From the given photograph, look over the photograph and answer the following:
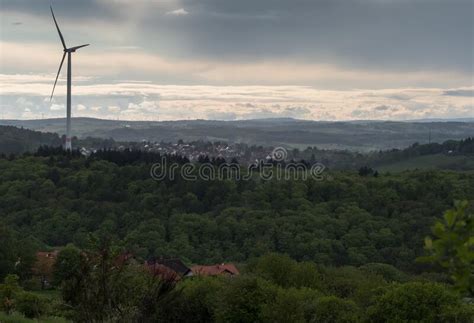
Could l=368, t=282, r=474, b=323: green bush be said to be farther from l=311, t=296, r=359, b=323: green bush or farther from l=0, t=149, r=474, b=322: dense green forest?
l=311, t=296, r=359, b=323: green bush

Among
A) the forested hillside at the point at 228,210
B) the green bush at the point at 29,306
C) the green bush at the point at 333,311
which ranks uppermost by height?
the green bush at the point at 29,306

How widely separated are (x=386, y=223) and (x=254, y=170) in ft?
192

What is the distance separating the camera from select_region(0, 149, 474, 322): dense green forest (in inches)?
1981

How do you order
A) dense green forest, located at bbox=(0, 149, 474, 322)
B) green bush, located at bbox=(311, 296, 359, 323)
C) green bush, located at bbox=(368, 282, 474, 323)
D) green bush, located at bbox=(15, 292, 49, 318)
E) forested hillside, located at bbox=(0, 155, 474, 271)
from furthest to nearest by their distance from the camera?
forested hillside, located at bbox=(0, 155, 474, 271) → dense green forest, located at bbox=(0, 149, 474, 322) → green bush, located at bbox=(368, 282, 474, 323) → green bush, located at bbox=(311, 296, 359, 323) → green bush, located at bbox=(15, 292, 49, 318)

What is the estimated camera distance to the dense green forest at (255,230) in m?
50.3

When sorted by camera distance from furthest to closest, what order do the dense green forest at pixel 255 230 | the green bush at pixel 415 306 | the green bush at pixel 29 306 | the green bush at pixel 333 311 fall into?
1. the dense green forest at pixel 255 230
2. the green bush at pixel 415 306
3. the green bush at pixel 333 311
4. the green bush at pixel 29 306

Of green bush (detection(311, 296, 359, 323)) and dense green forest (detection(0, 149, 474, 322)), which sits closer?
green bush (detection(311, 296, 359, 323))

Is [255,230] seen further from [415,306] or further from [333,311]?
[333,311]

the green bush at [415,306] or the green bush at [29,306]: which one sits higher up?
the green bush at [29,306]

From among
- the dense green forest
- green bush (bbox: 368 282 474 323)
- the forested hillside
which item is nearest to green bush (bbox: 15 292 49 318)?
the dense green forest

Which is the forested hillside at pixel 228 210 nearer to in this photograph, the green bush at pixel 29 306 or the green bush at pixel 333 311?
the green bush at pixel 333 311

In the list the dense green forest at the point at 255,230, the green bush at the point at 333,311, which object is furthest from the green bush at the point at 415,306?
the green bush at the point at 333,311

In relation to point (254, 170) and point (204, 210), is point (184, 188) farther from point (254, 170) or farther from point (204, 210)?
point (254, 170)

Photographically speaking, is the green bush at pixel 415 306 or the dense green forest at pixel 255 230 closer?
the green bush at pixel 415 306
